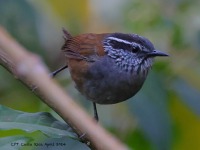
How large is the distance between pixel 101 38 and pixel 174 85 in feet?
2.35

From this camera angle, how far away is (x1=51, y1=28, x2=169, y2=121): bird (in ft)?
10.4

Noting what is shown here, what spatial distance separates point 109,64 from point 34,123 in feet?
5.67

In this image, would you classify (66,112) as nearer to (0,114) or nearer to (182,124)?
(0,114)

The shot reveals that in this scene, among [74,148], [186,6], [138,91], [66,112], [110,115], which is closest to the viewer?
[66,112]

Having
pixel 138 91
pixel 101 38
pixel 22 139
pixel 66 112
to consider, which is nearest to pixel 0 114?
pixel 22 139

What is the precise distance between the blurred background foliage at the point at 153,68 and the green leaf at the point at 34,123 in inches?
44.5

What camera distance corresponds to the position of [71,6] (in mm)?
4320

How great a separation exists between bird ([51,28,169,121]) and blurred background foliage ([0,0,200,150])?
3.8 inches

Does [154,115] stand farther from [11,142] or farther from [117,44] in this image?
[11,142]

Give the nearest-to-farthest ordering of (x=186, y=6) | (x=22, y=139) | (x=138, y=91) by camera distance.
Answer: (x=22, y=139)
(x=138, y=91)
(x=186, y=6)

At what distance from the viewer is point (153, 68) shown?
3.35 m

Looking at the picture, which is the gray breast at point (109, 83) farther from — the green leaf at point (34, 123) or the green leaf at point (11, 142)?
the green leaf at point (11, 142)

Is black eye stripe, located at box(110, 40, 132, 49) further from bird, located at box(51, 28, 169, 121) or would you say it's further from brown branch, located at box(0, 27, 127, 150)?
brown branch, located at box(0, 27, 127, 150)

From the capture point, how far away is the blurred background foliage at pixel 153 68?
301 cm
